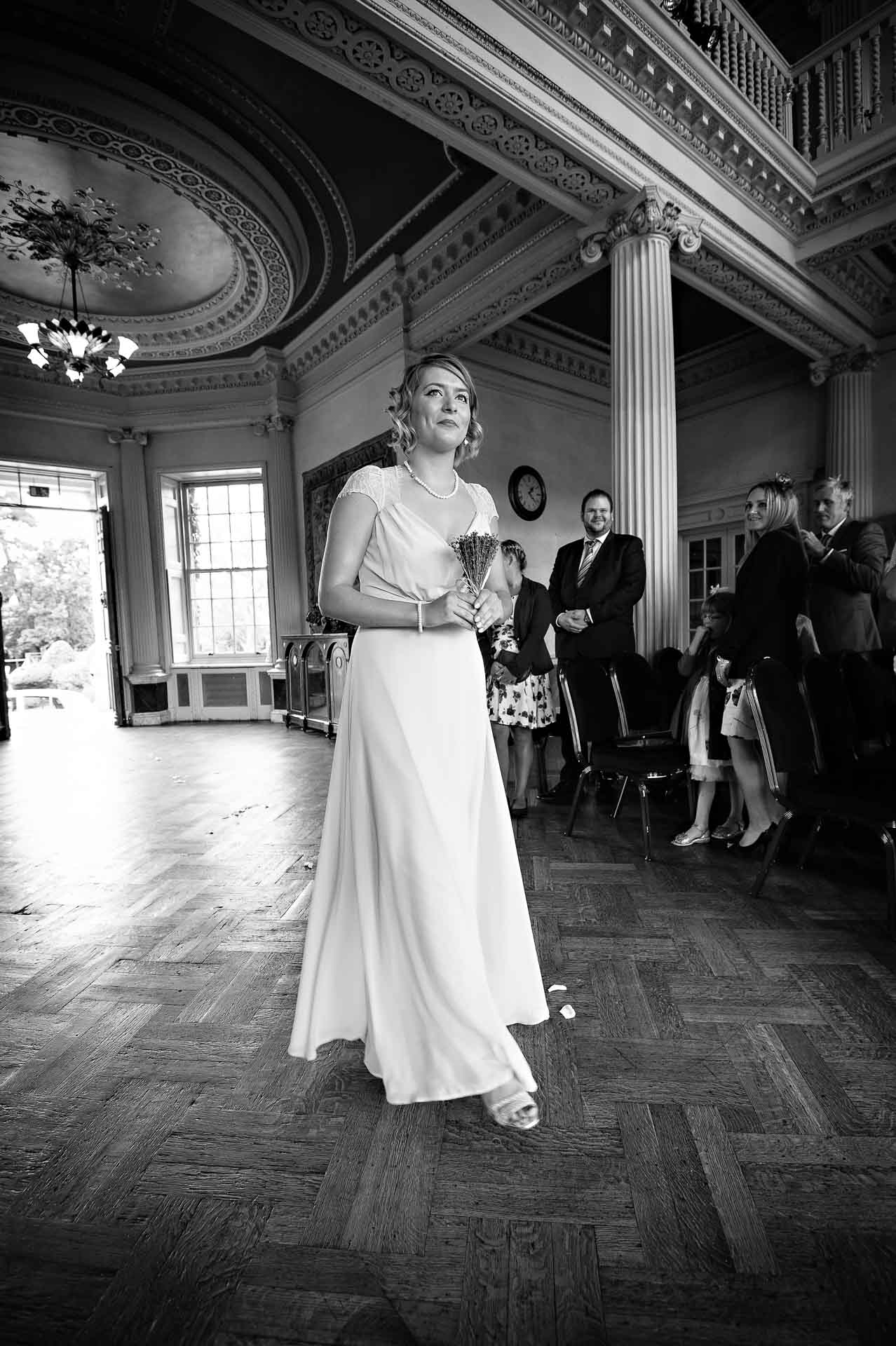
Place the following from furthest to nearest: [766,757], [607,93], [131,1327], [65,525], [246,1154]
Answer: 1. [65,525]
2. [607,93]
3. [766,757]
4. [246,1154]
5. [131,1327]

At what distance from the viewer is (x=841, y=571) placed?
3.73m

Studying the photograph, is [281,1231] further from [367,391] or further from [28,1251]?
[367,391]

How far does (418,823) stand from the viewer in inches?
56.3

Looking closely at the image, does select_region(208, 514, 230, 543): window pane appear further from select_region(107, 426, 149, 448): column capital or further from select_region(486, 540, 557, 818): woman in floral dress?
select_region(486, 540, 557, 818): woman in floral dress

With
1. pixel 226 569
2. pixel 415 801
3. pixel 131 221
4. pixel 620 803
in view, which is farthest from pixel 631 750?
pixel 226 569

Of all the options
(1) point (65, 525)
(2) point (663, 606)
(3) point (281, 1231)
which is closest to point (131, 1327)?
(3) point (281, 1231)

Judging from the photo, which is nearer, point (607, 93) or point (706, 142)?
point (607, 93)

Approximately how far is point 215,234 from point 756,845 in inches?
263

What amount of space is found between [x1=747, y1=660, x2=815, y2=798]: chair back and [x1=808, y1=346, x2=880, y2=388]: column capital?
→ 619cm

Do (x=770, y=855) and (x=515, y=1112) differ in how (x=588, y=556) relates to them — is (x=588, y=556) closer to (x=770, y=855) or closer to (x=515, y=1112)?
(x=770, y=855)

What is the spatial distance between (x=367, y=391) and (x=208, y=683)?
4.56 m

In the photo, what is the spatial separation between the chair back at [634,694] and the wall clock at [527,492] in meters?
4.23

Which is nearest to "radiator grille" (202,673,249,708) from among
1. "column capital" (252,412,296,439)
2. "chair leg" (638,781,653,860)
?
"column capital" (252,412,296,439)

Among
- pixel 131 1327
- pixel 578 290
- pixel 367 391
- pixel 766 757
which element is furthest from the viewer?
pixel 367 391
